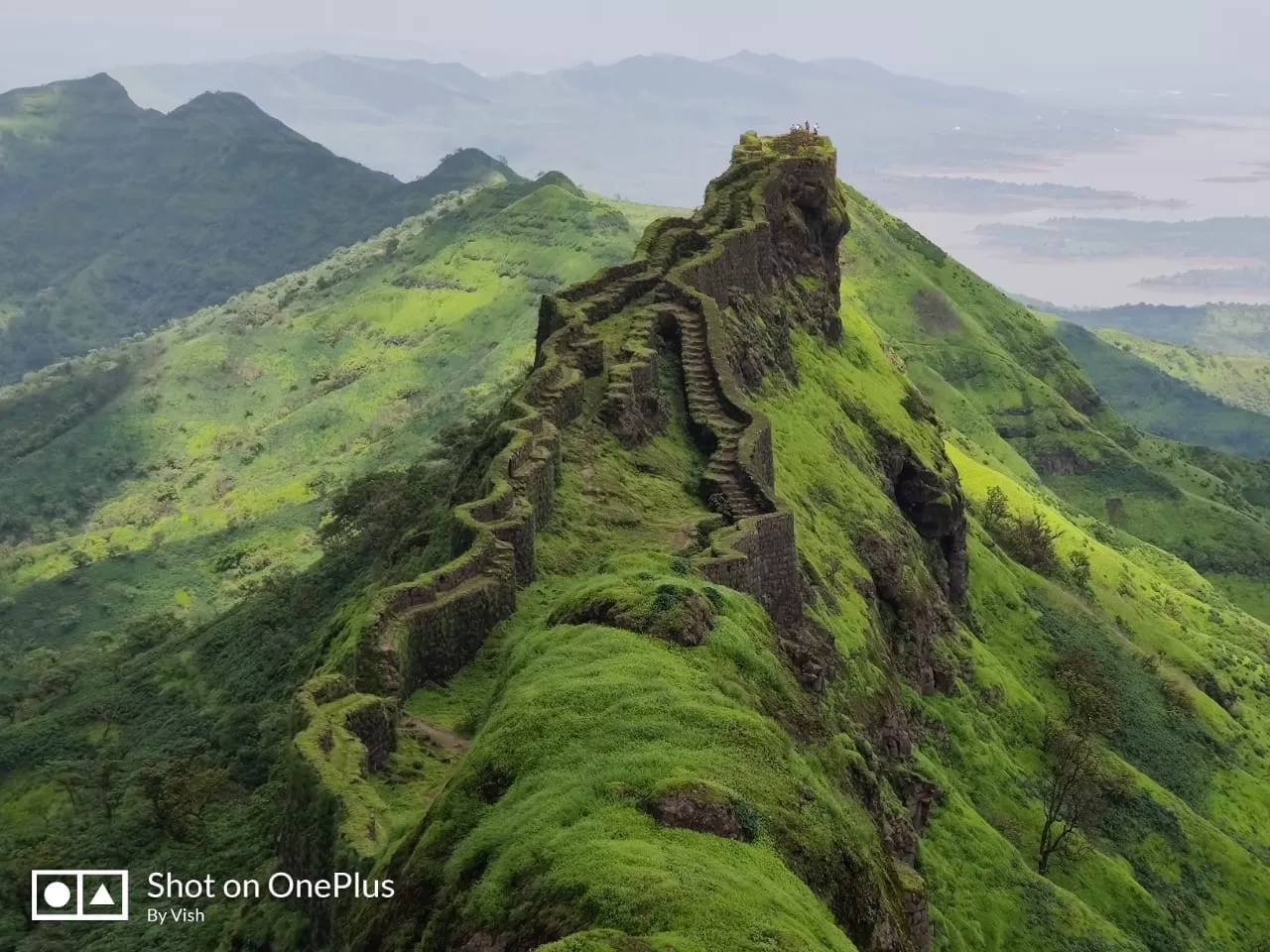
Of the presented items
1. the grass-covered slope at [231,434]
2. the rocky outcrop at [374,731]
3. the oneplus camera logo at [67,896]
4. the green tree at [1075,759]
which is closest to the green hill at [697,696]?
the rocky outcrop at [374,731]

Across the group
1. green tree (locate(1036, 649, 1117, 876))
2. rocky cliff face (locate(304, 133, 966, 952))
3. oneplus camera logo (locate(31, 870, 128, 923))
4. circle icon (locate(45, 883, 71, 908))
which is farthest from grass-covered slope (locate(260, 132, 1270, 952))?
circle icon (locate(45, 883, 71, 908))

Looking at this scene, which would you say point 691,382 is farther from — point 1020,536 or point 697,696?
point 1020,536

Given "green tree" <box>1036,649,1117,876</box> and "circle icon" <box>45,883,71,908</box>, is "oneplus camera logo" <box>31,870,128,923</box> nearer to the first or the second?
"circle icon" <box>45,883,71,908</box>

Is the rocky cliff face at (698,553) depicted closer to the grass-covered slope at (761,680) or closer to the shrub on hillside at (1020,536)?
the grass-covered slope at (761,680)

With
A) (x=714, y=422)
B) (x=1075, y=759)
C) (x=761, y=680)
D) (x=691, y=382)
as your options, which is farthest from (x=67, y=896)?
(x=1075, y=759)

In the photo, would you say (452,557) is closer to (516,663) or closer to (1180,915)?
(516,663)

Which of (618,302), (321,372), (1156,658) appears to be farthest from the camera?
(321,372)

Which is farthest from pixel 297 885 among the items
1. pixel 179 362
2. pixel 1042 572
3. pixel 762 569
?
pixel 179 362
